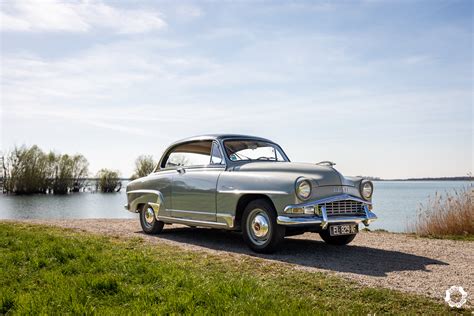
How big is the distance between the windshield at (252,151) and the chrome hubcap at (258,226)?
52.3 inches

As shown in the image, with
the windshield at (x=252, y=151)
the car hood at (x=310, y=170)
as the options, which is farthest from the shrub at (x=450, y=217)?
the car hood at (x=310, y=170)

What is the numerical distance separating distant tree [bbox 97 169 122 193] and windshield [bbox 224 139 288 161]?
66297 mm

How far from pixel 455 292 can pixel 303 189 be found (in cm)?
252

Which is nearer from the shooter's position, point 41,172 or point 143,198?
point 143,198

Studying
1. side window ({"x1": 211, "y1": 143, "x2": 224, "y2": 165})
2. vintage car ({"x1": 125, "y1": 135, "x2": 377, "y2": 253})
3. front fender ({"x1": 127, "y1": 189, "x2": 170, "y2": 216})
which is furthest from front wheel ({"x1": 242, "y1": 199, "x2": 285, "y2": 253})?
front fender ({"x1": 127, "y1": 189, "x2": 170, "y2": 216})

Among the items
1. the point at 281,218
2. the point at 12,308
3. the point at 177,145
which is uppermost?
the point at 177,145

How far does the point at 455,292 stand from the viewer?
16.1 feet

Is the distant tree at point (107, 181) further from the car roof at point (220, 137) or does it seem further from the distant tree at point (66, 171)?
the car roof at point (220, 137)

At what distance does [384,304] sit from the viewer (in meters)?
4.41

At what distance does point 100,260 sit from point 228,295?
2443 mm

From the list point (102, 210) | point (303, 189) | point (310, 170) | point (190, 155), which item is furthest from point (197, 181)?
point (102, 210)

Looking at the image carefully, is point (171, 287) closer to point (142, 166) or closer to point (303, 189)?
point (303, 189)

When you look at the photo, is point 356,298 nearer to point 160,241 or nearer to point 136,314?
point 136,314

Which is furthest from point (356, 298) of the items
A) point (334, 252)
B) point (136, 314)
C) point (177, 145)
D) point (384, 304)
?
point (177, 145)
